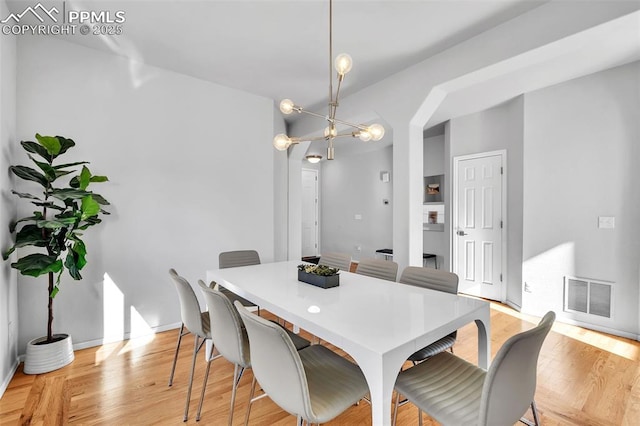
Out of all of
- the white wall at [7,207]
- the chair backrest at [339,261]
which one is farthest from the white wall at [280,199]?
the white wall at [7,207]

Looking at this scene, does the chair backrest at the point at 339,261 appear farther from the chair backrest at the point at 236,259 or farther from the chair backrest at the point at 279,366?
the chair backrest at the point at 279,366

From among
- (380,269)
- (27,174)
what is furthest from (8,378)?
(380,269)

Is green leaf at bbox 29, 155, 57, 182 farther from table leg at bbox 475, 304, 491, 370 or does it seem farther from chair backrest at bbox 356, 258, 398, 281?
table leg at bbox 475, 304, 491, 370

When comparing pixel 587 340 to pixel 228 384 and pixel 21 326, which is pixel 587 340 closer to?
pixel 228 384

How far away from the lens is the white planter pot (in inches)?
A: 92.1

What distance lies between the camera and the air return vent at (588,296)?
3162mm

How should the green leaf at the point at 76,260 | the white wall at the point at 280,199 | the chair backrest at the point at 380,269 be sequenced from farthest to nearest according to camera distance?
the white wall at the point at 280,199
the chair backrest at the point at 380,269
the green leaf at the point at 76,260

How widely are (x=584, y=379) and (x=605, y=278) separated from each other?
4.78 ft

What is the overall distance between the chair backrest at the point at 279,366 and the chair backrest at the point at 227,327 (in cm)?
26

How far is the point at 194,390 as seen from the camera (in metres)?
2.14

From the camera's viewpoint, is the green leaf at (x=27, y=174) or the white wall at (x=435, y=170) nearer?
the green leaf at (x=27, y=174)

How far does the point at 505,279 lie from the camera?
13.4 ft

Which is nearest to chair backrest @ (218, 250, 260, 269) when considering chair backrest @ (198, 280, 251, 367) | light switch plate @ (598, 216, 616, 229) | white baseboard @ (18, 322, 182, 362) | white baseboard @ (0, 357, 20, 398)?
white baseboard @ (18, 322, 182, 362)

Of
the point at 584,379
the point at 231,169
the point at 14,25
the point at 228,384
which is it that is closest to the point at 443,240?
the point at 584,379
